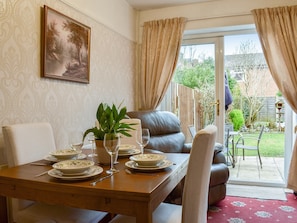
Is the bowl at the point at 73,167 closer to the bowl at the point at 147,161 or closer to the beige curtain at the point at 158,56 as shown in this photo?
the bowl at the point at 147,161

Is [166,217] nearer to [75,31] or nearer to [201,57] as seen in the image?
[75,31]

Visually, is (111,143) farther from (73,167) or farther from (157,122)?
(157,122)

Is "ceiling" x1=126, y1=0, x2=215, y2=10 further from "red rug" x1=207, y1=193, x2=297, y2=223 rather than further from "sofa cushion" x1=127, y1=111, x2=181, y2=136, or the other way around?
"red rug" x1=207, y1=193, x2=297, y2=223

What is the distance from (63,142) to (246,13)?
283 centimetres

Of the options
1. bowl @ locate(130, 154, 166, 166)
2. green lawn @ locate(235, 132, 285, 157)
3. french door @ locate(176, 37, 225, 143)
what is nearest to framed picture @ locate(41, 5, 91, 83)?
bowl @ locate(130, 154, 166, 166)

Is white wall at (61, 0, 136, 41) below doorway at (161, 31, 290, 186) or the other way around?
the other way around

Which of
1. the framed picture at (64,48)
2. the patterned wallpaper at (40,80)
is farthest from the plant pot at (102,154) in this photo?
the framed picture at (64,48)

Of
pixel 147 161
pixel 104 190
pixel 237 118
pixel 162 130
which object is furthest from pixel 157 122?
pixel 104 190

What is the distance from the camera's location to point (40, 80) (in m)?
2.10

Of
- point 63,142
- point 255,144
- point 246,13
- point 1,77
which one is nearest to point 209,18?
point 246,13

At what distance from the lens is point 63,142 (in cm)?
239

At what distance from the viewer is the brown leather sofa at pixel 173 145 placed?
2.69 meters

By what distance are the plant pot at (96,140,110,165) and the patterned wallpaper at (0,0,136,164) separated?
2.43 feet

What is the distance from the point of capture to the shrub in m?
3.80
